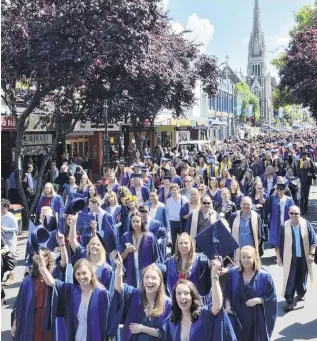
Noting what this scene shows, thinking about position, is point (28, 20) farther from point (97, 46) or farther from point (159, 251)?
point (159, 251)

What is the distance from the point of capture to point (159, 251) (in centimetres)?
741

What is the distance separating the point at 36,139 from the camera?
21.2 metres

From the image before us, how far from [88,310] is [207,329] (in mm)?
1206

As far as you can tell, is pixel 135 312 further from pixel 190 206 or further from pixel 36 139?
pixel 36 139

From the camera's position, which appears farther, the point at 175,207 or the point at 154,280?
the point at 175,207

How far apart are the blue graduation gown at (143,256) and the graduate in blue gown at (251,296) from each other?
1.84m

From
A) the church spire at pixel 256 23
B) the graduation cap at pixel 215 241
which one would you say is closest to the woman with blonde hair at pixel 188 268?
the graduation cap at pixel 215 241

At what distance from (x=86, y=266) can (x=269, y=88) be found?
17816 cm

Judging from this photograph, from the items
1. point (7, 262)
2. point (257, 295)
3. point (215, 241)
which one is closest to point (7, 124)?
point (7, 262)

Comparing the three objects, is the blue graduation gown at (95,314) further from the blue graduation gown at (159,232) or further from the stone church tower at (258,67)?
the stone church tower at (258,67)

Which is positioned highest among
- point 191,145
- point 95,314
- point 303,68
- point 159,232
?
point 303,68

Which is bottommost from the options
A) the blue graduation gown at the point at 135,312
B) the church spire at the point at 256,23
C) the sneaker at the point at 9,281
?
the sneaker at the point at 9,281

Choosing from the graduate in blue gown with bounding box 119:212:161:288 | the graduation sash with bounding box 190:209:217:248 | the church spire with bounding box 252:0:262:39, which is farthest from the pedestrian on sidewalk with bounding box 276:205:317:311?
the church spire with bounding box 252:0:262:39

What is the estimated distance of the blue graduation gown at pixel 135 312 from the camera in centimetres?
486
